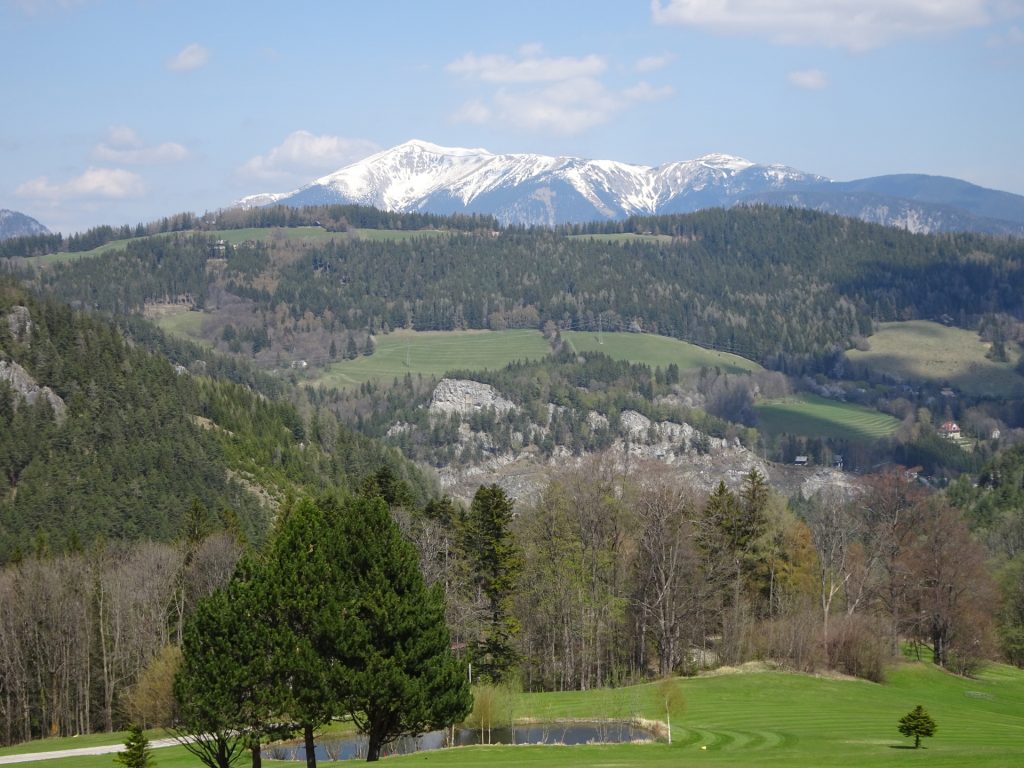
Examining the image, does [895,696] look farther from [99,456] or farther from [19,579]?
[99,456]

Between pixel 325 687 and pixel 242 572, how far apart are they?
5.36 meters

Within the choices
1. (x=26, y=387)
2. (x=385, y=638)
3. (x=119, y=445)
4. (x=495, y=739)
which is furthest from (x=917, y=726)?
(x=26, y=387)

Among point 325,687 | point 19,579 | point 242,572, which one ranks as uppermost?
point 242,572

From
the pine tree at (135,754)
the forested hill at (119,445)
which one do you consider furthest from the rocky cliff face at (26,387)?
the pine tree at (135,754)

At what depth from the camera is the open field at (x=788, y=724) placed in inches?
1756

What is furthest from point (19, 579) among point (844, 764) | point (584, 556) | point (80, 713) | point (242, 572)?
point (844, 764)

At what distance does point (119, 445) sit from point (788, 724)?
110400 millimetres

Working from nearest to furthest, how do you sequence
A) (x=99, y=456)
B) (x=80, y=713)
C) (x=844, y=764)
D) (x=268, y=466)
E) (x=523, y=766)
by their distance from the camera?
(x=844, y=764), (x=523, y=766), (x=80, y=713), (x=99, y=456), (x=268, y=466)

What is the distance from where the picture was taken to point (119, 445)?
499 ft

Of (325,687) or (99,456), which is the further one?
(99,456)

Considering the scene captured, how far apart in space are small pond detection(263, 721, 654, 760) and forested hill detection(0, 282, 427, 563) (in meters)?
64.9

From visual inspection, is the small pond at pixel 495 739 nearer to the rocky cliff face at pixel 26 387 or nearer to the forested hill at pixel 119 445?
the forested hill at pixel 119 445

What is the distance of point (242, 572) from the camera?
4516 cm

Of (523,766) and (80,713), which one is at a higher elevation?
(523,766)
